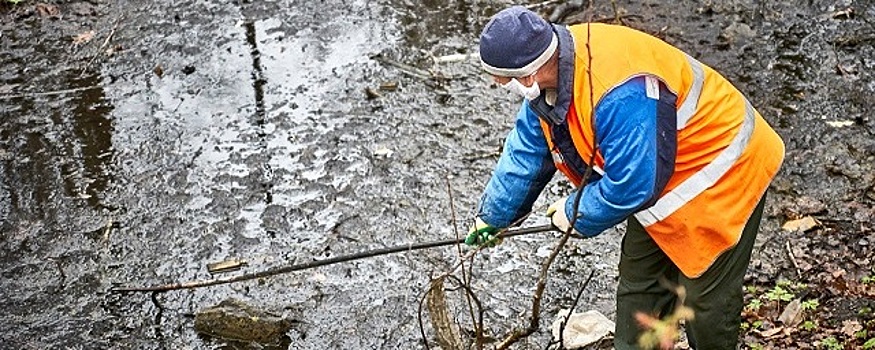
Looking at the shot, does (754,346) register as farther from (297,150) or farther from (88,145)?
(88,145)

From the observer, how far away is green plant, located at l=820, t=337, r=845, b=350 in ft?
14.0

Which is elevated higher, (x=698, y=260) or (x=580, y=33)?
(x=580, y=33)

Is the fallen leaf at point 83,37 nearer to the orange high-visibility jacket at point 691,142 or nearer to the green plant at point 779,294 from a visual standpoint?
the orange high-visibility jacket at point 691,142

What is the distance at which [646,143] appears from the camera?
122 inches

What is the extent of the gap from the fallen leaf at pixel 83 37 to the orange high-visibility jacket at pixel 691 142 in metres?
4.93

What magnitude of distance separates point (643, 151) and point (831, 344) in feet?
5.84

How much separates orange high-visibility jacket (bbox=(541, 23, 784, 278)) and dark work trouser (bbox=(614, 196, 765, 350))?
0.11 meters

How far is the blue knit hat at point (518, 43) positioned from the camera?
3139mm

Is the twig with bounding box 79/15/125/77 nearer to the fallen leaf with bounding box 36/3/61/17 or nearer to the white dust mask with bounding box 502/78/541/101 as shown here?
the fallen leaf with bounding box 36/3/61/17

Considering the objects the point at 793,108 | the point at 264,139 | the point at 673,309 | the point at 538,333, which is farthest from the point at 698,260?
the point at 264,139

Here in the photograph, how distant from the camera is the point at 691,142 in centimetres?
332

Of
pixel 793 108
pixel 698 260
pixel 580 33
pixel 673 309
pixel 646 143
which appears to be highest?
pixel 580 33

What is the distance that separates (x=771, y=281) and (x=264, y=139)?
307cm

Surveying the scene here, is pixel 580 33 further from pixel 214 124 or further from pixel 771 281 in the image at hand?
pixel 214 124
